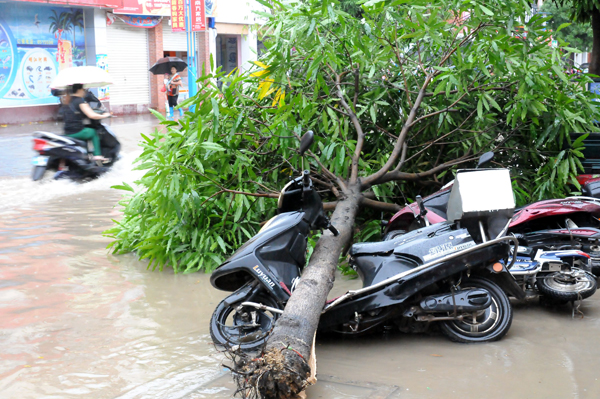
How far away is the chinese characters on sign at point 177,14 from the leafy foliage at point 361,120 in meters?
17.2

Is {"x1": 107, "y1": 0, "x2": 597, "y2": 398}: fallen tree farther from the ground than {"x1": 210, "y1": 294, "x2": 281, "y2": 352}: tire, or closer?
farther from the ground

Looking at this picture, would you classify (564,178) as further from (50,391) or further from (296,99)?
(50,391)

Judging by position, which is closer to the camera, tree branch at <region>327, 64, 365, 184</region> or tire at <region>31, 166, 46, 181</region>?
tree branch at <region>327, 64, 365, 184</region>

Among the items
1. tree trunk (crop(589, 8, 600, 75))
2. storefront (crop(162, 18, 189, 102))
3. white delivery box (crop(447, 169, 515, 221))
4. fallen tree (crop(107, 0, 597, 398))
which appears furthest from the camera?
storefront (crop(162, 18, 189, 102))

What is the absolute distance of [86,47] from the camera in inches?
908

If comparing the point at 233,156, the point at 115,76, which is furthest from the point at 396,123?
the point at 115,76

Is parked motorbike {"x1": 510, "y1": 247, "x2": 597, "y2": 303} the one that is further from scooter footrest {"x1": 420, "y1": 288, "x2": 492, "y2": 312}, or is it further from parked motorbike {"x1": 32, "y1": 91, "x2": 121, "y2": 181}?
parked motorbike {"x1": 32, "y1": 91, "x2": 121, "y2": 181}

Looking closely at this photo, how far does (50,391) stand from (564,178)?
197 inches

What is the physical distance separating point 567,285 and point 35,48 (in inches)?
804

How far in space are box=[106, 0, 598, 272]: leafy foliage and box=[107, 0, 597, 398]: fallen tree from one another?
17mm

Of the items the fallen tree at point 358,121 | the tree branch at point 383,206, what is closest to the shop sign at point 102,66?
the fallen tree at point 358,121

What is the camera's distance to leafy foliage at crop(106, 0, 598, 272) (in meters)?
5.77

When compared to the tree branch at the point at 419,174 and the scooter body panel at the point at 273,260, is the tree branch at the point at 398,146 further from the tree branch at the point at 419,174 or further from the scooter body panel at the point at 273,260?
the scooter body panel at the point at 273,260

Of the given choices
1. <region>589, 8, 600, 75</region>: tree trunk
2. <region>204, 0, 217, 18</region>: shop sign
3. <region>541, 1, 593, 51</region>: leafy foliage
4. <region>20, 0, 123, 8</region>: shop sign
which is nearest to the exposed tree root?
<region>589, 8, 600, 75</region>: tree trunk
